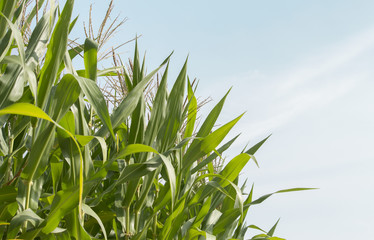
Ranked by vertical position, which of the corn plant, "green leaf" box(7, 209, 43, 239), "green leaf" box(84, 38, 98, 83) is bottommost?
"green leaf" box(7, 209, 43, 239)

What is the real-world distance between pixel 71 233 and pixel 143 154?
25 cm

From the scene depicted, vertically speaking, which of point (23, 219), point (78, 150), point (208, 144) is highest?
point (208, 144)

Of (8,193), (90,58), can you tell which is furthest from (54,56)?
(8,193)

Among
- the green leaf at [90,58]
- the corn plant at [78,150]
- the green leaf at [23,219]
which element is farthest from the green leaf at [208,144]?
the green leaf at [23,219]

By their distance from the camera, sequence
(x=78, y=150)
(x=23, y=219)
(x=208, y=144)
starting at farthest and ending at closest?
1. (x=208, y=144)
2. (x=78, y=150)
3. (x=23, y=219)

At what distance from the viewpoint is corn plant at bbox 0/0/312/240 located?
0.95m

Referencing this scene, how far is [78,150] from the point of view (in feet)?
3.27

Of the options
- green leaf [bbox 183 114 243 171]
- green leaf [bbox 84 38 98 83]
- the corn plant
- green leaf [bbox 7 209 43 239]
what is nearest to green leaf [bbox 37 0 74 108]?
the corn plant

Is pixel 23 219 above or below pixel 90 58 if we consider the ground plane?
below

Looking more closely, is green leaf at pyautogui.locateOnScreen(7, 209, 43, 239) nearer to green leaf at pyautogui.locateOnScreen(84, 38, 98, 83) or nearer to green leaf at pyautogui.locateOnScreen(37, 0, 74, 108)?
green leaf at pyautogui.locateOnScreen(37, 0, 74, 108)

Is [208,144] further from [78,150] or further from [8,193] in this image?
[8,193]

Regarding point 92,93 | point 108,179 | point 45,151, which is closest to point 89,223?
point 108,179

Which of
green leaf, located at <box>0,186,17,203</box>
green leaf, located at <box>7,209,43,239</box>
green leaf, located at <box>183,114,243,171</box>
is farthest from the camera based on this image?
green leaf, located at <box>183,114,243,171</box>

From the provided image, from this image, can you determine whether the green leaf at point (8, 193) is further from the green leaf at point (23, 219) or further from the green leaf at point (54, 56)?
the green leaf at point (54, 56)
